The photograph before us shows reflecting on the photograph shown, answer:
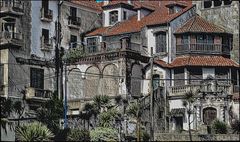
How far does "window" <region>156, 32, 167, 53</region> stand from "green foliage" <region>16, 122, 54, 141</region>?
23856mm

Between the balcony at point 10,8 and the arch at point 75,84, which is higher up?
the balcony at point 10,8

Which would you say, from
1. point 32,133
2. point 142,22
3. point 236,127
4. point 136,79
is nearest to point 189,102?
point 136,79

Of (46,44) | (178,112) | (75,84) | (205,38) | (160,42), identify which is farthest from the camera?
(160,42)

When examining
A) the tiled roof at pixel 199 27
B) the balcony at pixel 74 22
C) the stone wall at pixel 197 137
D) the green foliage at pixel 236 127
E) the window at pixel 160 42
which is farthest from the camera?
the balcony at pixel 74 22

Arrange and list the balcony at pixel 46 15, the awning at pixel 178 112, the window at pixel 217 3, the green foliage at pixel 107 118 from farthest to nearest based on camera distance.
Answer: the window at pixel 217 3 → the balcony at pixel 46 15 → the awning at pixel 178 112 → the green foliage at pixel 107 118

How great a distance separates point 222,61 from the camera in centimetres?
6588

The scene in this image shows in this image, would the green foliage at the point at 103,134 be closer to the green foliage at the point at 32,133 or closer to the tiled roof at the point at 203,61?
the green foliage at the point at 32,133

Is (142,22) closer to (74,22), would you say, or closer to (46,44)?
(74,22)

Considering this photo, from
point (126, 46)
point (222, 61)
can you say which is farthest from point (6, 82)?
point (222, 61)

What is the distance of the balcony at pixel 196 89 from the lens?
61.3 metres

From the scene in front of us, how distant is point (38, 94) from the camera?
208 feet

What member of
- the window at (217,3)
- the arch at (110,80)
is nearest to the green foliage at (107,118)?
the arch at (110,80)

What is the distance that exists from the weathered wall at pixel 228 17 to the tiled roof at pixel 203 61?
271 cm

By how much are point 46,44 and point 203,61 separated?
16098 mm
